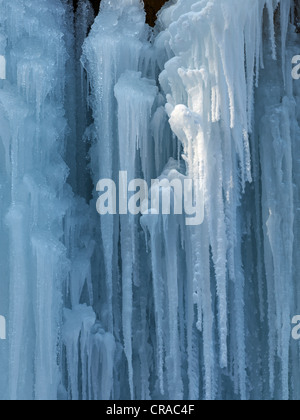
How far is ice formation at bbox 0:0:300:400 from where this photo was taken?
196 inches

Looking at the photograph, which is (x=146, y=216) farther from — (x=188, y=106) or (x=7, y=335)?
(x=7, y=335)

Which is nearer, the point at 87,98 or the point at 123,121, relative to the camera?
the point at 123,121

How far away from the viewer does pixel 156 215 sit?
5055 millimetres

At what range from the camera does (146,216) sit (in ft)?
16.6

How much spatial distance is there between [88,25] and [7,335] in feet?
9.30

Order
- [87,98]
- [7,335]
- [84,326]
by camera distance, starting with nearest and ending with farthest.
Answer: [7,335]
[84,326]
[87,98]

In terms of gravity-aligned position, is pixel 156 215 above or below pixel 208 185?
below

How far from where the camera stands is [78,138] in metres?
5.88

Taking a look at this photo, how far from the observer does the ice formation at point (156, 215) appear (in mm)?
4973

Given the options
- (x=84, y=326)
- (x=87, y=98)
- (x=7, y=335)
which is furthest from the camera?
(x=87, y=98)
